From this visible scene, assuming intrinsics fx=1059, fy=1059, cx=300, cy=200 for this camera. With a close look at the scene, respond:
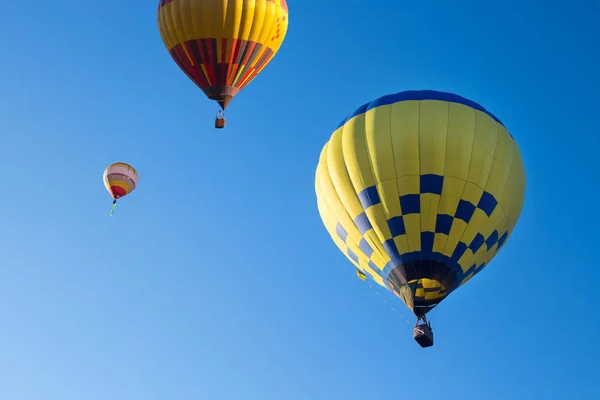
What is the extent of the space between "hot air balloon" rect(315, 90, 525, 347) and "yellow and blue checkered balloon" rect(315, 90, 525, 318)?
17 mm

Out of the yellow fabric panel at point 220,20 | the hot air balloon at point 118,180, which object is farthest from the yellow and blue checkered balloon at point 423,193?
the hot air balloon at point 118,180

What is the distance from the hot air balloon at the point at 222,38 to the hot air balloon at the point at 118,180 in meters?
3.97

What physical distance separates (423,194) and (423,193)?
0.02 metres

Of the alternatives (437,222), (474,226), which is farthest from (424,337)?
(474,226)

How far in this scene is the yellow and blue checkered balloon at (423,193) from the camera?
1773cm

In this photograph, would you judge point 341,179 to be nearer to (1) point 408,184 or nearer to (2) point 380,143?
(2) point 380,143

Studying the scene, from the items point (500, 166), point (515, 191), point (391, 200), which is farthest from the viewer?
point (515, 191)

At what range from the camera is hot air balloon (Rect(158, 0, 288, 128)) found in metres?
21.9

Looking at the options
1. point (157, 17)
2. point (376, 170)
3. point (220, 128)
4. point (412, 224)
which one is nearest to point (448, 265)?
point (412, 224)

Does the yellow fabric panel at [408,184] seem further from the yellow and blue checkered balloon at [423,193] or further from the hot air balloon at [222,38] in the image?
the hot air balloon at [222,38]

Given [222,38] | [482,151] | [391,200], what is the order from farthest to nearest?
[222,38], [482,151], [391,200]

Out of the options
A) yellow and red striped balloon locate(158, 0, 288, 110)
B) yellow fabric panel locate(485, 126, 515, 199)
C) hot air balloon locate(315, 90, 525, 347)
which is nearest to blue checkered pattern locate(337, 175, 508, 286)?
hot air balloon locate(315, 90, 525, 347)

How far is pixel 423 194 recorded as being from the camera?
17719 millimetres

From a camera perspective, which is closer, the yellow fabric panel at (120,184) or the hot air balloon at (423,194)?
the hot air balloon at (423,194)
